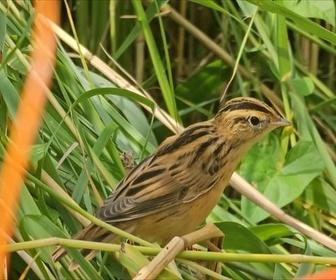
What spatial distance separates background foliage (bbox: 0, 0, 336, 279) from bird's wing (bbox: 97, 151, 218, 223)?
0.25 feet

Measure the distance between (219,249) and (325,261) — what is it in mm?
247

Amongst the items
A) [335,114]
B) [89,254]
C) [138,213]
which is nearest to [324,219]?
[335,114]

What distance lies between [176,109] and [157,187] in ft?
1.45

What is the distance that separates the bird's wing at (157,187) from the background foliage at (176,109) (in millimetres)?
76

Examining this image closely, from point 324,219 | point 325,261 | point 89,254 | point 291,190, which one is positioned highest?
point 89,254

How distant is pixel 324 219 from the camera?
7.56 ft

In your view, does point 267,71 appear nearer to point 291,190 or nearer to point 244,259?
point 291,190

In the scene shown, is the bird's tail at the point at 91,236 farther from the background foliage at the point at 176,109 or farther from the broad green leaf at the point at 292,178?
the broad green leaf at the point at 292,178

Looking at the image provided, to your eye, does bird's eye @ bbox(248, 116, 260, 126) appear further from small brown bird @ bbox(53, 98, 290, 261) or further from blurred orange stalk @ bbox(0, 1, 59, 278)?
blurred orange stalk @ bbox(0, 1, 59, 278)

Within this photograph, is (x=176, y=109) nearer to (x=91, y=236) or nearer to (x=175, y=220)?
(x=175, y=220)

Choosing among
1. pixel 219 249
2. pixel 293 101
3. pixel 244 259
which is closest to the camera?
pixel 244 259

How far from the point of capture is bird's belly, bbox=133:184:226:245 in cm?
177

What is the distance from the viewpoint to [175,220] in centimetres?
180

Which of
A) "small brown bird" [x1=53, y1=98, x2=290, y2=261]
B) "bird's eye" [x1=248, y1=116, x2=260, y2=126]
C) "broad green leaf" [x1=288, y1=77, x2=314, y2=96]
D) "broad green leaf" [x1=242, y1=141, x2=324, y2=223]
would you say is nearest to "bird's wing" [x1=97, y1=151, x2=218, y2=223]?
"small brown bird" [x1=53, y1=98, x2=290, y2=261]
